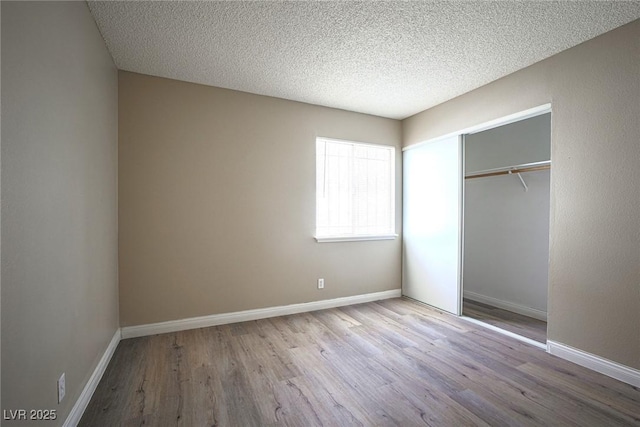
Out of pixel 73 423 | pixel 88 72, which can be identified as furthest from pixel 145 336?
pixel 88 72

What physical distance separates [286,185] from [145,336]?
2071 mm

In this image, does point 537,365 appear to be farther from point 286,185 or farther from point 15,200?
point 15,200

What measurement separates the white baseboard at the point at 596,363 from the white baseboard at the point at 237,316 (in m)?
1.96

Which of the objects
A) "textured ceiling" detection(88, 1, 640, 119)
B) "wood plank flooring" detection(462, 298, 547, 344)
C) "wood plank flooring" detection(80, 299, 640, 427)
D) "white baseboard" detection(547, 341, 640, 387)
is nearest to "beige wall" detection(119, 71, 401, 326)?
"textured ceiling" detection(88, 1, 640, 119)

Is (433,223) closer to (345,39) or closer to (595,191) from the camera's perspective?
(595,191)

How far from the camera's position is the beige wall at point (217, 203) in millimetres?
2777

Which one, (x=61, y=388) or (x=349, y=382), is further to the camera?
(x=349, y=382)

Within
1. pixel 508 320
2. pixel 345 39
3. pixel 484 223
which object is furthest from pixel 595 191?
pixel 345 39

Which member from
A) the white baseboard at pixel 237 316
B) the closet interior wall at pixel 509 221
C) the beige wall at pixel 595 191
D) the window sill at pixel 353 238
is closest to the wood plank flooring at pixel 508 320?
the closet interior wall at pixel 509 221

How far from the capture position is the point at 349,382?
2.05m

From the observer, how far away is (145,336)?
278 centimetres

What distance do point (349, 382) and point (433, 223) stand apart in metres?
2.28

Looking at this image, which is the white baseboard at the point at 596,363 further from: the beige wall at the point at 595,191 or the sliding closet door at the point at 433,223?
the sliding closet door at the point at 433,223

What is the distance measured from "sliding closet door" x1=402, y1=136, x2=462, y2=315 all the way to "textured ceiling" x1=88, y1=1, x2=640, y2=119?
903 millimetres
